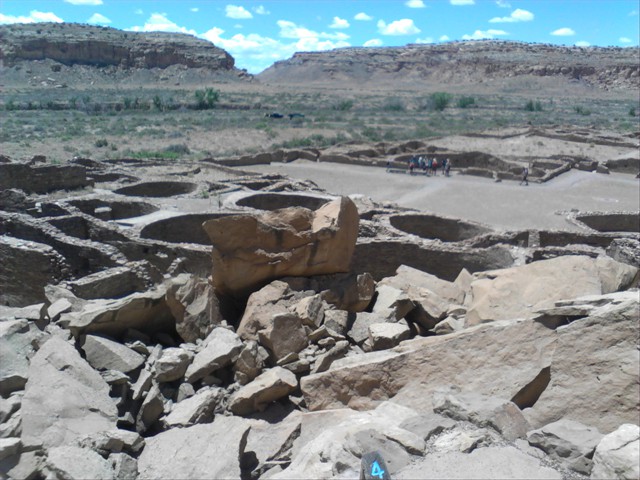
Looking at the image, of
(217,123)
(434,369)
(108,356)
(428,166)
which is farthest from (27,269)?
(217,123)

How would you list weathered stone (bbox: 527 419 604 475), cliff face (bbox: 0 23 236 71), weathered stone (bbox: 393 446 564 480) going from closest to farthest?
weathered stone (bbox: 393 446 564 480) < weathered stone (bbox: 527 419 604 475) < cliff face (bbox: 0 23 236 71)

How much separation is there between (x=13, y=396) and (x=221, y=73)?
112 metres

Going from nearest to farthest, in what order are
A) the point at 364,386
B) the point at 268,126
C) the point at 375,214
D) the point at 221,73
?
the point at 364,386
the point at 375,214
the point at 268,126
the point at 221,73

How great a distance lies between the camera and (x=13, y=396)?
4.84m

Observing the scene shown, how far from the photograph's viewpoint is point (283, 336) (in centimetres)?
677

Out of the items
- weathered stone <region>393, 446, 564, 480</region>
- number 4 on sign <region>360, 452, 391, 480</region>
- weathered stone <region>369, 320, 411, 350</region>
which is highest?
number 4 on sign <region>360, 452, 391, 480</region>

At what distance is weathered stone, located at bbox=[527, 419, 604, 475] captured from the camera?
13.8ft

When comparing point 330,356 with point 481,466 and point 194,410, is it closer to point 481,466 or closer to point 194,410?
point 194,410

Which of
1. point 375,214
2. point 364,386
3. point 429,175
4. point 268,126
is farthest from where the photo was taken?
point 268,126

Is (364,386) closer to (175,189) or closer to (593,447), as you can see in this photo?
(593,447)

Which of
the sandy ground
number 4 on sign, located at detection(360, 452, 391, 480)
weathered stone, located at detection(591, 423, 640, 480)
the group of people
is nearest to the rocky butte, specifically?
weathered stone, located at detection(591, 423, 640, 480)

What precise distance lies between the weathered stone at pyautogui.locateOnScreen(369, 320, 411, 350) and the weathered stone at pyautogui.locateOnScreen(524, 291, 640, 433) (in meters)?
1.97

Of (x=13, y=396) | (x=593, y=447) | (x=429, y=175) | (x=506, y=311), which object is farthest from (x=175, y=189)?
(x=593, y=447)

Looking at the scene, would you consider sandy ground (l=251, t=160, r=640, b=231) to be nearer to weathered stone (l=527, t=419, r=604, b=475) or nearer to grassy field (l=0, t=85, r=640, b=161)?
grassy field (l=0, t=85, r=640, b=161)
